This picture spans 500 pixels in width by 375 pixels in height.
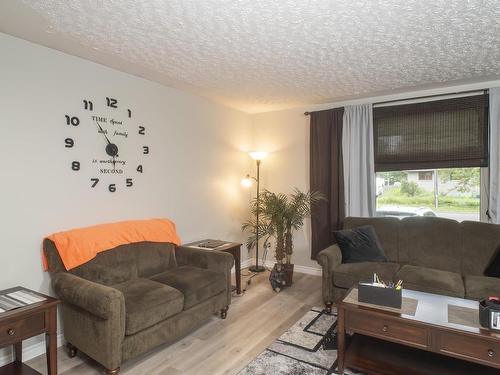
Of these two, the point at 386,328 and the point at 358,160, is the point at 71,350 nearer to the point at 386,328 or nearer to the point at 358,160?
the point at 386,328


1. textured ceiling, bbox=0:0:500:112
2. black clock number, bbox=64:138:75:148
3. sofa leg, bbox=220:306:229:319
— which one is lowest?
sofa leg, bbox=220:306:229:319

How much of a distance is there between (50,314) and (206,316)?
1.30 m

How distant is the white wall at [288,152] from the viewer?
15.3 feet

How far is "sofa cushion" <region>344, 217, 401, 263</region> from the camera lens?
355 cm

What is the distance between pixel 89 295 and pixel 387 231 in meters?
3.09

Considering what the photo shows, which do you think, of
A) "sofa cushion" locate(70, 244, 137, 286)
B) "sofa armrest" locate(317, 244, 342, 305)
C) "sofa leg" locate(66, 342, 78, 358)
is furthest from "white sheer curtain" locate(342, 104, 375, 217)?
"sofa leg" locate(66, 342, 78, 358)

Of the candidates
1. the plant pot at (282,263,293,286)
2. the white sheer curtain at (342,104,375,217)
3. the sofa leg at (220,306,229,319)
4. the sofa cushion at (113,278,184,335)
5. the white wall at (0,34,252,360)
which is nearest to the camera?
the sofa cushion at (113,278,184,335)

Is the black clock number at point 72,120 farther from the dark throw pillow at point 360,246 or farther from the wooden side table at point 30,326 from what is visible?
the dark throw pillow at point 360,246

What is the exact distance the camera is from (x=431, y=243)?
133 inches

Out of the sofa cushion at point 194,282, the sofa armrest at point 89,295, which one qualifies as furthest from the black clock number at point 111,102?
the sofa cushion at point 194,282

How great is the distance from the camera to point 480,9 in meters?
1.97

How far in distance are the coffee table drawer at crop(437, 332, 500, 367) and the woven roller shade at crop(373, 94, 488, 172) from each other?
96.2 inches

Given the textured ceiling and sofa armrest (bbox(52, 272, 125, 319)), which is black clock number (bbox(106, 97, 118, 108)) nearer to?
the textured ceiling

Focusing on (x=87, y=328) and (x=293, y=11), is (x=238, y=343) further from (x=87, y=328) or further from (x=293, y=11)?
(x=293, y=11)
